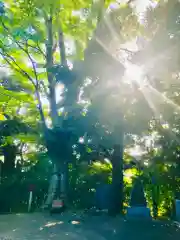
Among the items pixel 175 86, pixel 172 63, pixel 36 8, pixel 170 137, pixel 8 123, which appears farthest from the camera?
pixel 8 123

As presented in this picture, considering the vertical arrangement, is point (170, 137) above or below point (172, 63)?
below

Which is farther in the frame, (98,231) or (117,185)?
(117,185)

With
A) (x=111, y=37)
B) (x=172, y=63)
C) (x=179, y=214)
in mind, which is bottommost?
(x=179, y=214)

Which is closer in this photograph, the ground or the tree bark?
the ground

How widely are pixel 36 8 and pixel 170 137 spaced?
8914 mm

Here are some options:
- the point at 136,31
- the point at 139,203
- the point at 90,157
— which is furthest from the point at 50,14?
the point at 139,203

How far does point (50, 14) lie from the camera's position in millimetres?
12484

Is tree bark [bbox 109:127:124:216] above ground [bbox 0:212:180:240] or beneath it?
above

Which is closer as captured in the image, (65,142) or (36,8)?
(65,142)

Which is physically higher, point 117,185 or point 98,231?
point 117,185

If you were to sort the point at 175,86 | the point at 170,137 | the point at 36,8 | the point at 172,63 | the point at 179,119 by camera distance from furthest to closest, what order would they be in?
the point at 36,8 → the point at 170,137 → the point at 179,119 → the point at 175,86 → the point at 172,63

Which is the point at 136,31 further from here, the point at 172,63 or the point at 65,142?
the point at 65,142

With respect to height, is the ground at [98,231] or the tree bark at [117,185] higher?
the tree bark at [117,185]

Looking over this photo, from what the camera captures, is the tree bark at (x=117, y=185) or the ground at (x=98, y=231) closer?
the ground at (x=98, y=231)
